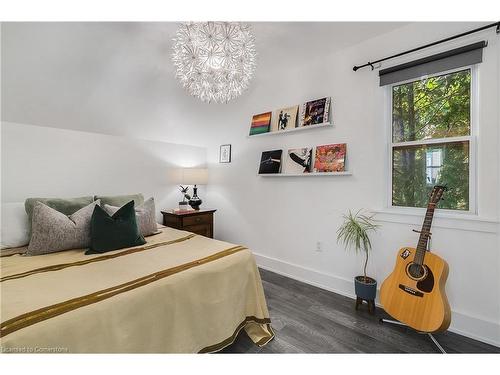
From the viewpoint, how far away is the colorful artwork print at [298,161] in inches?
102

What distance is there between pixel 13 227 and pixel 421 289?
318cm

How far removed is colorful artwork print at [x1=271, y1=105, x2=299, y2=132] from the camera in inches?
106

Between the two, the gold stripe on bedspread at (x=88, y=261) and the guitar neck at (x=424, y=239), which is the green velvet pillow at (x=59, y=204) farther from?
the guitar neck at (x=424, y=239)

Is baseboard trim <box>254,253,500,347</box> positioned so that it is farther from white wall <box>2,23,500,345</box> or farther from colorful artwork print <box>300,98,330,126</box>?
colorful artwork print <box>300,98,330,126</box>

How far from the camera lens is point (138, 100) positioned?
2705 mm

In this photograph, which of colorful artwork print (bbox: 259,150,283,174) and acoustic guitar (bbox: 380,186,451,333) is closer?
acoustic guitar (bbox: 380,186,451,333)

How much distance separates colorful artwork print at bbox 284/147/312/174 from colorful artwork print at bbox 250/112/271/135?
0.49 meters

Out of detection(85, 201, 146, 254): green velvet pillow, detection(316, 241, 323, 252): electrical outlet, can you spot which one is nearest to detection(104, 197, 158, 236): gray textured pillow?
detection(85, 201, 146, 254): green velvet pillow

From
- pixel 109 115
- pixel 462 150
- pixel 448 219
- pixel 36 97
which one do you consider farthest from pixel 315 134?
pixel 36 97
